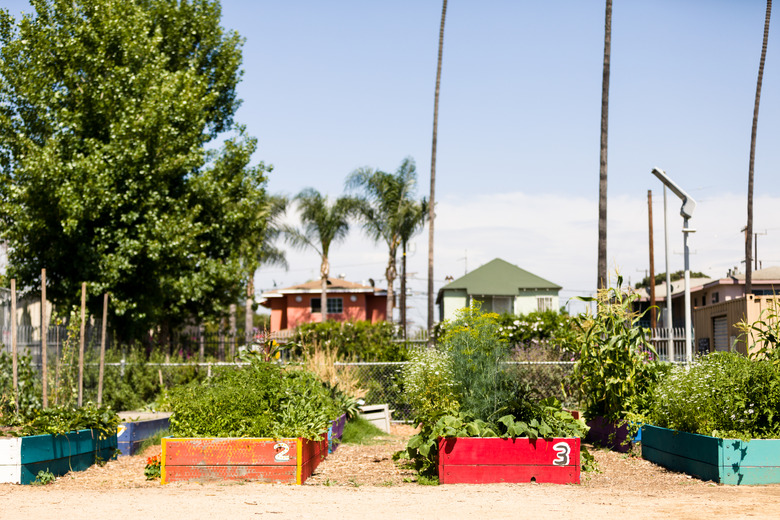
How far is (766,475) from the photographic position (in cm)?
740

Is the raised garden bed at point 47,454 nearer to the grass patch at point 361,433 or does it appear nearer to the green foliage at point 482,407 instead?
the green foliage at point 482,407

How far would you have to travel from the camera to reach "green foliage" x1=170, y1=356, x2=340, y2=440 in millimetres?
7977

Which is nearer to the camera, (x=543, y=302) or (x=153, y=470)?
(x=153, y=470)

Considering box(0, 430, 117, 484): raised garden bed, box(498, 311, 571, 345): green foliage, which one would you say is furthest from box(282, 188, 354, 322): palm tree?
box(0, 430, 117, 484): raised garden bed

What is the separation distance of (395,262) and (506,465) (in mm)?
30298

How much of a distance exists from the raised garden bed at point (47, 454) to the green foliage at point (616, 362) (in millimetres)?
6642

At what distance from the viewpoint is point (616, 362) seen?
10203 mm

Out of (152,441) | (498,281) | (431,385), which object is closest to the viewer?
(431,385)

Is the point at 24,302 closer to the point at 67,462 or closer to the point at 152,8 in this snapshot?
the point at 152,8

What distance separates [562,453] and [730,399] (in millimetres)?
1865

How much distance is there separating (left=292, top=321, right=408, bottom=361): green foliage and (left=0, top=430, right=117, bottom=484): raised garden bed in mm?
9276

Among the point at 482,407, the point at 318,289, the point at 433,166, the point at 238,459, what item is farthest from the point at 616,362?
the point at 318,289

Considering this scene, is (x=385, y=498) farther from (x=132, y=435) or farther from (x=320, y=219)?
(x=320, y=219)

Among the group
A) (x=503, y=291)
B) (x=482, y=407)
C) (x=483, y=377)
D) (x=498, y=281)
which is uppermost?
(x=498, y=281)
